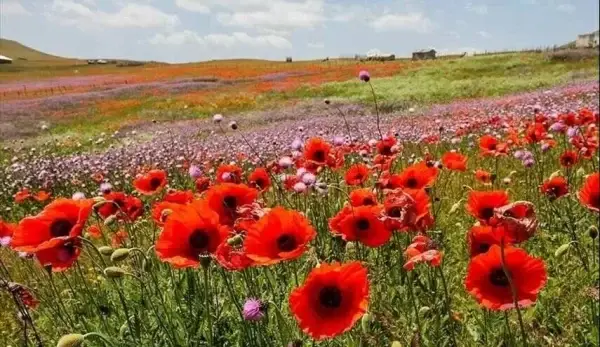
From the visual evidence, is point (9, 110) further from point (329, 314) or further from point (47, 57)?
point (329, 314)

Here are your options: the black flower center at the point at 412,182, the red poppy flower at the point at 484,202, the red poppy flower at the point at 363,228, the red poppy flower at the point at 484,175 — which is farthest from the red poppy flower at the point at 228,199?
the red poppy flower at the point at 484,175

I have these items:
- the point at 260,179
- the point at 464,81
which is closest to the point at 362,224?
the point at 260,179

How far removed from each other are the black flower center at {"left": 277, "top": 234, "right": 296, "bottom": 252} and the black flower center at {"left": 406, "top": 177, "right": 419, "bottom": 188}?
92 cm

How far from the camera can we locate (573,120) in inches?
169

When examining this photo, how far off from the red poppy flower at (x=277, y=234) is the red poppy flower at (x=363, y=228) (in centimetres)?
30

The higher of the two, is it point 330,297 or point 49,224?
point 49,224

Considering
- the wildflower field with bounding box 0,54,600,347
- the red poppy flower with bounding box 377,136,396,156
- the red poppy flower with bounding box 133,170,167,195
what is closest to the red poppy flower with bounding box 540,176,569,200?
the wildflower field with bounding box 0,54,600,347

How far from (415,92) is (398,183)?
Answer: 24589 mm

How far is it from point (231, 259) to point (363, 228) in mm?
530

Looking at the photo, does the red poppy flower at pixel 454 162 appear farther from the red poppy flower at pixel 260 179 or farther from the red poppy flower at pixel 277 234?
the red poppy flower at pixel 277 234

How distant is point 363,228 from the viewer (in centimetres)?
230

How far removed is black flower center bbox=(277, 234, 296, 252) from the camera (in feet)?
6.59

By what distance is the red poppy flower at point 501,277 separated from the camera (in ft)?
5.67

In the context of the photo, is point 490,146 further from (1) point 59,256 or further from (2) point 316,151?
(1) point 59,256
